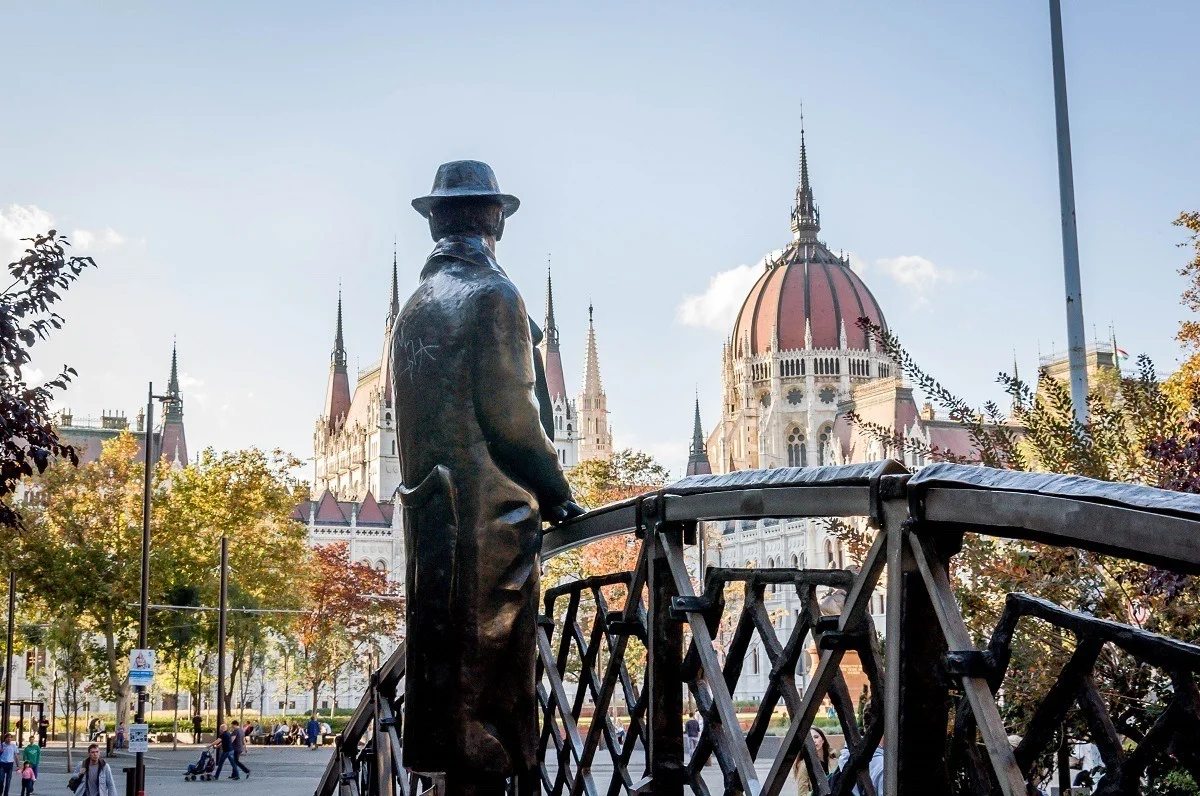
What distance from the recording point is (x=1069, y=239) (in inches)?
573

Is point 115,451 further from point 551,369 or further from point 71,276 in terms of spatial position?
point 551,369

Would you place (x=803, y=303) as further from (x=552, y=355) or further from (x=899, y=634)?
(x=899, y=634)

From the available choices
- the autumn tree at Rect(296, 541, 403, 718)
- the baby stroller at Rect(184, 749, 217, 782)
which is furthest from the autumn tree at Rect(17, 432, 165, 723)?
the baby stroller at Rect(184, 749, 217, 782)

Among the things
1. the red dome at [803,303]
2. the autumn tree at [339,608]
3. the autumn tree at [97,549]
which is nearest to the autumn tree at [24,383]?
the autumn tree at [97,549]

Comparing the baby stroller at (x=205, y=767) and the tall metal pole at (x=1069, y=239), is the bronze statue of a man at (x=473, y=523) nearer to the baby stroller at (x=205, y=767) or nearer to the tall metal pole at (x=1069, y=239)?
the tall metal pole at (x=1069, y=239)

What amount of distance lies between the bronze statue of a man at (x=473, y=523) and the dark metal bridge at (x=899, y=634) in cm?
27

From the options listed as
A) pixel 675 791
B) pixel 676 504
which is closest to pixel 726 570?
pixel 676 504

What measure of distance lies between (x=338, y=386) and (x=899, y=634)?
167 meters

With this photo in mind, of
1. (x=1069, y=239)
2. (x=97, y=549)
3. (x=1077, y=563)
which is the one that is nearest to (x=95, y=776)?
(x=1069, y=239)

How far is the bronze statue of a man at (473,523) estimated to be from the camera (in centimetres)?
566

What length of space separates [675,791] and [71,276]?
10.00m

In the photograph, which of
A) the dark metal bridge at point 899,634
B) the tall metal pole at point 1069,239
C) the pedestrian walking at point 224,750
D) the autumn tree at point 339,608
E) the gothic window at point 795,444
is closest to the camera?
the dark metal bridge at point 899,634

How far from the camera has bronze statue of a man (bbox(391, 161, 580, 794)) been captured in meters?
5.66

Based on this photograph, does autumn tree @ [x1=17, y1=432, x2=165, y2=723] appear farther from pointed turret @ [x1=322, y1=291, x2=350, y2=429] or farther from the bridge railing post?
pointed turret @ [x1=322, y1=291, x2=350, y2=429]
